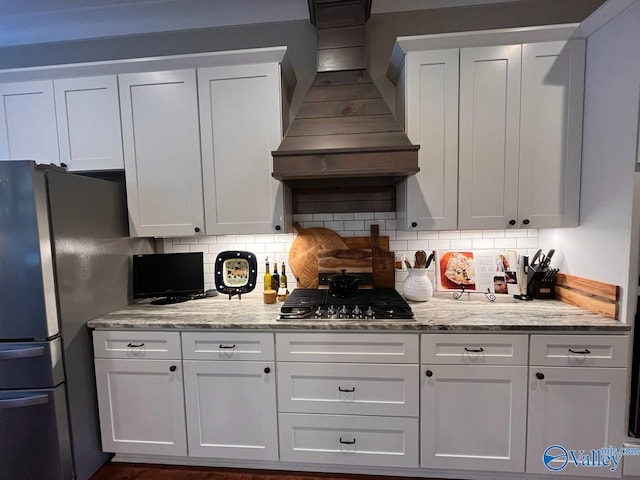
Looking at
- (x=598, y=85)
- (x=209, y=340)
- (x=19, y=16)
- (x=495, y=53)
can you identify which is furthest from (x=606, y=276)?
(x=19, y=16)

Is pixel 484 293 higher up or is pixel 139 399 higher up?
pixel 484 293

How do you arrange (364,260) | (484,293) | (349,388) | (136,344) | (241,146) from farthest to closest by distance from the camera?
(364,260), (484,293), (241,146), (136,344), (349,388)

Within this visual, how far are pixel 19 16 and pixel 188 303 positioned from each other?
246cm

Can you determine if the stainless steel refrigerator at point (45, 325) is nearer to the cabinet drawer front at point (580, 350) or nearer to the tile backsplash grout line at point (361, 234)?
the tile backsplash grout line at point (361, 234)

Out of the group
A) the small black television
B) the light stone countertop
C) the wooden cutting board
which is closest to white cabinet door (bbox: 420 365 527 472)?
the light stone countertop

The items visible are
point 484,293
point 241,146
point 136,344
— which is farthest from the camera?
point 484,293

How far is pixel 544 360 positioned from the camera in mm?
1420

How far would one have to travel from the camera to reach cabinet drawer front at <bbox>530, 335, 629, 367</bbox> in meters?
1.38

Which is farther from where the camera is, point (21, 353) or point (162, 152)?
point (162, 152)

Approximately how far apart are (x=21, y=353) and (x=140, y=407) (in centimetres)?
66

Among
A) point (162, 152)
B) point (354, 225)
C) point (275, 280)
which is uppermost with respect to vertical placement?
point (162, 152)

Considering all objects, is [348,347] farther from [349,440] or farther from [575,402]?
[575,402]

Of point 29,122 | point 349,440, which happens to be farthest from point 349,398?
point 29,122

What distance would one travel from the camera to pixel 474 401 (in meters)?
1.47
